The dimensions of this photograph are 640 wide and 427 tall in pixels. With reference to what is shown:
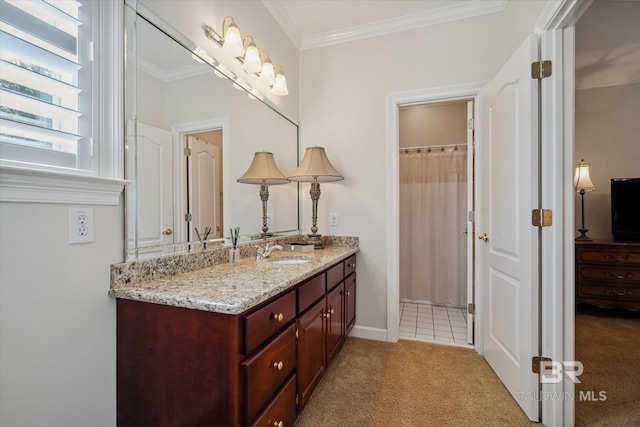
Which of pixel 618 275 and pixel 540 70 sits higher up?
pixel 540 70

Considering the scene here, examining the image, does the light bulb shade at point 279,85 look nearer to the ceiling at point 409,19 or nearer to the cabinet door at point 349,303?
the ceiling at point 409,19

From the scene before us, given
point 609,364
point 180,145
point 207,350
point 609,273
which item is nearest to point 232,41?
point 180,145

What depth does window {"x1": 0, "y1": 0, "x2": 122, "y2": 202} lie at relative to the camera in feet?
2.67

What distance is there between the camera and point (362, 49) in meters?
2.49

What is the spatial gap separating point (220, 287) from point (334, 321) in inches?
39.9

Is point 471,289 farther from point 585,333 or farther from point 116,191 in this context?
point 116,191

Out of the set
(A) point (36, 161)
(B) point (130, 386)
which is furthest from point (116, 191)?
(B) point (130, 386)

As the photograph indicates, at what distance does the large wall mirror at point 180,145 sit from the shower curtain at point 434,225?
2.10 metres

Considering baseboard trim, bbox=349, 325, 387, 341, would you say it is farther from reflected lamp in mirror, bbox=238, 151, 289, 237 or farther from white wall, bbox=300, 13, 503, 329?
reflected lamp in mirror, bbox=238, 151, 289, 237

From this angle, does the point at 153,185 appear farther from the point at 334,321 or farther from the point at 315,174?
the point at 334,321

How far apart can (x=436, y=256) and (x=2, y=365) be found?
11.3 ft

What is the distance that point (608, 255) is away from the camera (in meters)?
2.80

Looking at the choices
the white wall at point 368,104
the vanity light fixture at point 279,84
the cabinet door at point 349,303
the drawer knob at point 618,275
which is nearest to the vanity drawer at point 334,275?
the cabinet door at point 349,303

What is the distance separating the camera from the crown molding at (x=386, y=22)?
2.16 m
